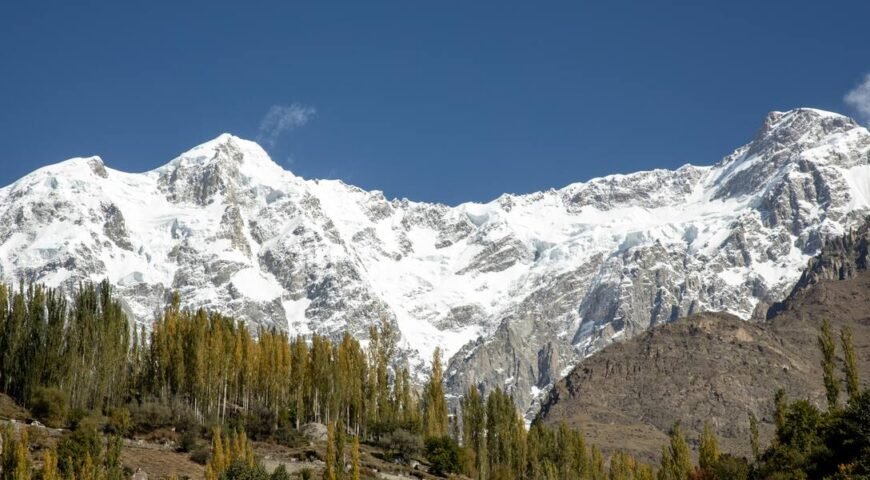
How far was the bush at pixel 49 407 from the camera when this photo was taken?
9694cm

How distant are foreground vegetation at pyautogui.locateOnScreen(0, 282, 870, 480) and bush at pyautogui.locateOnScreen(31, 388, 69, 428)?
0.12 metres

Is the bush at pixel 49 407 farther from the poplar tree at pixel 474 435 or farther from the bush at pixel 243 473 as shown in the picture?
the poplar tree at pixel 474 435

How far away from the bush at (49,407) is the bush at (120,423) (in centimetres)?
369

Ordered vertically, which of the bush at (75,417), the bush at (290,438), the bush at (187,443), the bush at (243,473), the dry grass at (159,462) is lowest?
the bush at (243,473)

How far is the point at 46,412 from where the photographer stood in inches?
3841

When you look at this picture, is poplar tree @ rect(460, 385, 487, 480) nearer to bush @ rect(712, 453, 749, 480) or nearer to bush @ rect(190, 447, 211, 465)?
bush @ rect(712, 453, 749, 480)

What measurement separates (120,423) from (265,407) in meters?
25.2

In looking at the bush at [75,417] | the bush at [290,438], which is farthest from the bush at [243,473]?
the bush at [290,438]

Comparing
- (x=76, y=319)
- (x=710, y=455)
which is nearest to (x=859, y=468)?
(x=710, y=455)

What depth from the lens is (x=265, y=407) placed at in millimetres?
121625

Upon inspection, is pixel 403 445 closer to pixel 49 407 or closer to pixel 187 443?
pixel 187 443

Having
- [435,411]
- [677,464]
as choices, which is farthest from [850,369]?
[435,411]

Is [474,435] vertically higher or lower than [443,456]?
higher

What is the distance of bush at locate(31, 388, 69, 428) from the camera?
96.9m
